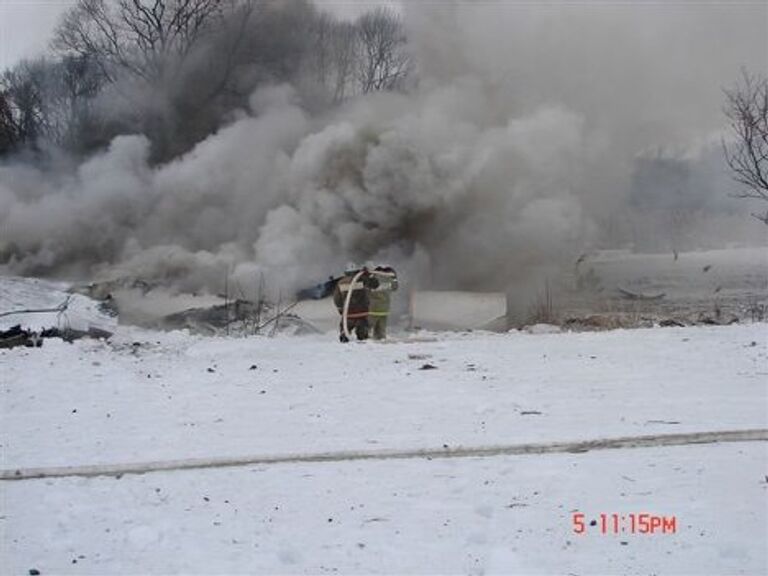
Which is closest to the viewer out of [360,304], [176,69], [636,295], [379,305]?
[360,304]

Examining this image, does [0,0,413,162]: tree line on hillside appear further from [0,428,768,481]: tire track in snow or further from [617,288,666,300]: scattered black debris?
[0,428,768,481]: tire track in snow

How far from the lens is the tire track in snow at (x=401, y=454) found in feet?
13.7

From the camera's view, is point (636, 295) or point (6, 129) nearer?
point (636, 295)

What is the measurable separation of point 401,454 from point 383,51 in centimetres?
1383

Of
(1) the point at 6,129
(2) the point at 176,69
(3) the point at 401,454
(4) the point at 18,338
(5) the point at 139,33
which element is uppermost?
(5) the point at 139,33

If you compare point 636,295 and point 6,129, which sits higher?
point 6,129

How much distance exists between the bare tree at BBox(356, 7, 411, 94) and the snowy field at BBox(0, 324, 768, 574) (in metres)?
10.3

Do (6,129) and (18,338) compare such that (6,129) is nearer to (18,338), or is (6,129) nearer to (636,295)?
(18,338)

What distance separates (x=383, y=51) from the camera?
55.2 feet

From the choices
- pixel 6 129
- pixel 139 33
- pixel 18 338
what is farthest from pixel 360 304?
pixel 6 129

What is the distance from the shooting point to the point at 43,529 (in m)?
3.44
